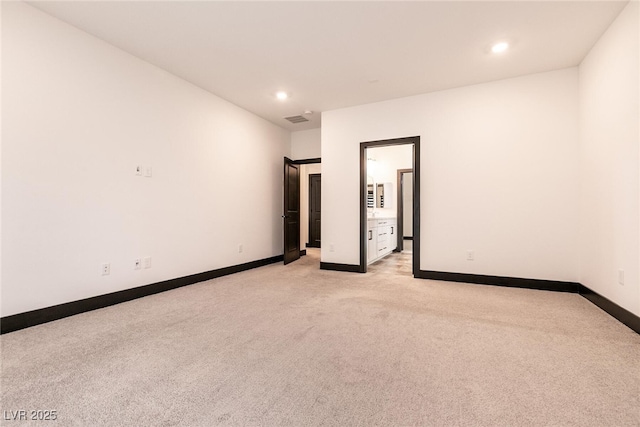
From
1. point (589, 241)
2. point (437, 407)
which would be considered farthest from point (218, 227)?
point (589, 241)

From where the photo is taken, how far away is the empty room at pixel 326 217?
156 centimetres

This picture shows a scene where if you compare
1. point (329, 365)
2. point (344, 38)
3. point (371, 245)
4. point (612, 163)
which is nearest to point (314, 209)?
point (371, 245)

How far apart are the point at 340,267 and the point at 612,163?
11.6 feet

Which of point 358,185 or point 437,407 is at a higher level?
point 358,185

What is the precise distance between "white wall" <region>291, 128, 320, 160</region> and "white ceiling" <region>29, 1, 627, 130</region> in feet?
6.69

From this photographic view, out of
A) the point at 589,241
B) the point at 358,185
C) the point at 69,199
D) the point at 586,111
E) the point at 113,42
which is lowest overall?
the point at 589,241

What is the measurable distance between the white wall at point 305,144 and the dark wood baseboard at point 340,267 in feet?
7.75

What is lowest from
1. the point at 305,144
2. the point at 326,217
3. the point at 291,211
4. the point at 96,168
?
the point at 326,217

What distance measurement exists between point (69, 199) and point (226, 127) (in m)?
2.42

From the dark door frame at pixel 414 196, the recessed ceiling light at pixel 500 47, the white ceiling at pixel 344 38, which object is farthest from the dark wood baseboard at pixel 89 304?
the recessed ceiling light at pixel 500 47

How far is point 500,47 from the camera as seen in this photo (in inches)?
120

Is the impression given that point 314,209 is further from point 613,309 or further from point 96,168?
point 613,309

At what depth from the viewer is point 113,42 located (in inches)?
118

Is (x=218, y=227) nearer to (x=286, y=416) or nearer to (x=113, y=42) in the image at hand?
(x=113, y=42)
